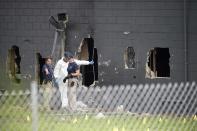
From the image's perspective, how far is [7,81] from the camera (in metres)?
16.7

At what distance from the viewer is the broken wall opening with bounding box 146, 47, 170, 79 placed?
15992 mm

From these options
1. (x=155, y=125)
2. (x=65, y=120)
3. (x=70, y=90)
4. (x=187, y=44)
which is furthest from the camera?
(x=187, y=44)

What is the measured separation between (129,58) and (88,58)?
131 centimetres

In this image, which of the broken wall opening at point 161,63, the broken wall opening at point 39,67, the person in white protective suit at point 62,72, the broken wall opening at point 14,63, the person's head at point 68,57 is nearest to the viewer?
the person's head at point 68,57

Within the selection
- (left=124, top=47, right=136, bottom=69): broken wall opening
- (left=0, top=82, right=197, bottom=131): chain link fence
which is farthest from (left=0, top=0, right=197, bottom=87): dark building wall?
(left=0, top=82, right=197, bottom=131): chain link fence

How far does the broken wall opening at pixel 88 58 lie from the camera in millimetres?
16188

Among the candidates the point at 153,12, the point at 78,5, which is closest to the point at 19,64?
the point at 78,5

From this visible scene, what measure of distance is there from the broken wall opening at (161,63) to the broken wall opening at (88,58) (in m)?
1.68

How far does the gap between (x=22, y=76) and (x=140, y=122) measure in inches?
203

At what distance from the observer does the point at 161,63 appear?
53.4 ft

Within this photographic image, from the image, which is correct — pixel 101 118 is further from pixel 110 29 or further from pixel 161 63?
pixel 161 63

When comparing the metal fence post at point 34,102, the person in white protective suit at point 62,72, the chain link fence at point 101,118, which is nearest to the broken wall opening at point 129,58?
the person in white protective suit at point 62,72

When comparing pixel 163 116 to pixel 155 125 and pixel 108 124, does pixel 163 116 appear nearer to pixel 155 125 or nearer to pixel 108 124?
pixel 155 125

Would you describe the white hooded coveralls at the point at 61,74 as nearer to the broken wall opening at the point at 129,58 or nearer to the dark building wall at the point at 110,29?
the dark building wall at the point at 110,29
